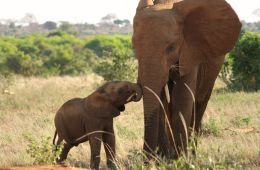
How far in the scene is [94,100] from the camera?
7.75m

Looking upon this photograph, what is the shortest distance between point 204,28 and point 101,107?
1.66m

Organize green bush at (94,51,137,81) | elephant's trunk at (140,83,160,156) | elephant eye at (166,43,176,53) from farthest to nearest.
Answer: green bush at (94,51,137,81)
elephant eye at (166,43,176,53)
elephant's trunk at (140,83,160,156)

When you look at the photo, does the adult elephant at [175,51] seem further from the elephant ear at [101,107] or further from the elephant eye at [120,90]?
the elephant ear at [101,107]

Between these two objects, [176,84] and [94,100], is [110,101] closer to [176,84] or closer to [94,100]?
[94,100]

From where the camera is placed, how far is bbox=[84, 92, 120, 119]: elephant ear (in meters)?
7.64

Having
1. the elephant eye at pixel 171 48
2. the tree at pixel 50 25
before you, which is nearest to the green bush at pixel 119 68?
the elephant eye at pixel 171 48

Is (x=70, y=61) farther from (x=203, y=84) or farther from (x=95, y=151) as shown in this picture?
(x=95, y=151)

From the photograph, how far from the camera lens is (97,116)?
7.68 m

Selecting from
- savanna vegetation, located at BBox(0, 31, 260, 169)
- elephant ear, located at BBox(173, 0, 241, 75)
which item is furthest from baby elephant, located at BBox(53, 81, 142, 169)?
elephant ear, located at BBox(173, 0, 241, 75)

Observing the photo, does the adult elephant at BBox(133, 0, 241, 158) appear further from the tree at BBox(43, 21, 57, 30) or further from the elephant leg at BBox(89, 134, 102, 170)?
the tree at BBox(43, 21, 57, 30)

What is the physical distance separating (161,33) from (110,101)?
43.1 inches

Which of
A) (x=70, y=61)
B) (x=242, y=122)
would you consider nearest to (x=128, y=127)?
(x=242, y=122)

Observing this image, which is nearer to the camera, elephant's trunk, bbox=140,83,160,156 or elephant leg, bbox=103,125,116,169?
elephant's trunk, bbox=140,83,160,156

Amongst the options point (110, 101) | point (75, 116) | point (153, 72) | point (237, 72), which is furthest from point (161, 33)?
point (237, 72)
